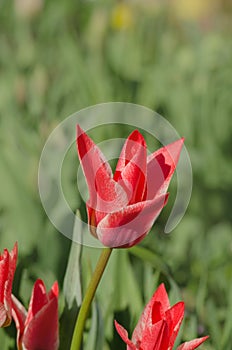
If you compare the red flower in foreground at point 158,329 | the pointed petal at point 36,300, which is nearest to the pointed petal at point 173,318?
the red flower in foreground at point 158,329

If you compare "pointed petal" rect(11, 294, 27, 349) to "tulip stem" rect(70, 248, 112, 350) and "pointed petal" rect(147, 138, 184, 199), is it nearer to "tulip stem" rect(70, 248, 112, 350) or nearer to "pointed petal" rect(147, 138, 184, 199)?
"tulip stem" rect(70, 248, 112, 350)

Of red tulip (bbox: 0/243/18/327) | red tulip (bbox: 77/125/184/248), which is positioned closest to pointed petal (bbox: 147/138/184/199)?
red tulip (bbox: 77/125/184/248)

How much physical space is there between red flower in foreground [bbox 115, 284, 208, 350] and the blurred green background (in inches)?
5.0

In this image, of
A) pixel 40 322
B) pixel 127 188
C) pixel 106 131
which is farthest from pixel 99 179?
pixel 106 131

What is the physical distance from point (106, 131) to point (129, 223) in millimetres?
976

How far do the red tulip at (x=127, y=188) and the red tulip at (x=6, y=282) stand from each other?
0.06 m

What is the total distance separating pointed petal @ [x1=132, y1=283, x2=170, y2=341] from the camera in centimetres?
55

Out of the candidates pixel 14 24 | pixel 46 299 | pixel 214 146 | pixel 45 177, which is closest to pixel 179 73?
pixel 214 146

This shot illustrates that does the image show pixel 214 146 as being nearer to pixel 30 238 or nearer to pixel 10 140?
pixel 10 140

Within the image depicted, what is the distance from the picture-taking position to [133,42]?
7.54 feet

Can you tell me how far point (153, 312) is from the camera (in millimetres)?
559

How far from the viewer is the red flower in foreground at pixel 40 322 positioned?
0.58 metres

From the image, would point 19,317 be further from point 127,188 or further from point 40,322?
point 127,188

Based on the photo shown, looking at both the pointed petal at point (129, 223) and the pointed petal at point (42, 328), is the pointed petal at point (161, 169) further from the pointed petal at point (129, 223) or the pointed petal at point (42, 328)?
the pointed petal at point (42, 328)
